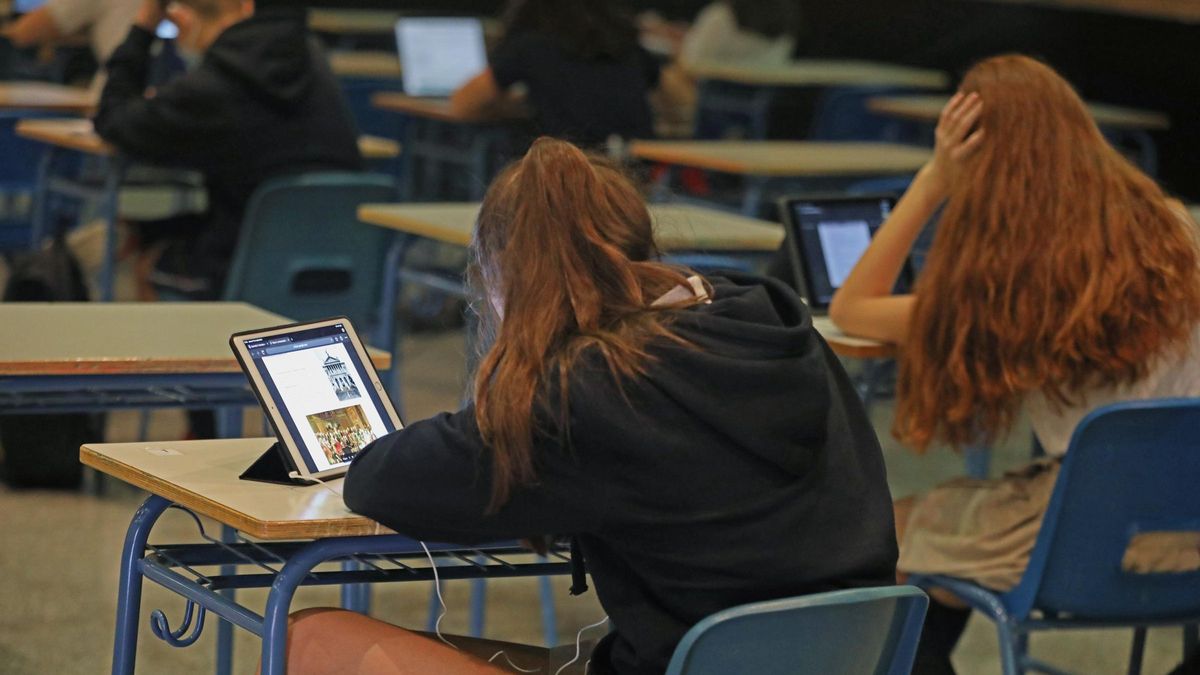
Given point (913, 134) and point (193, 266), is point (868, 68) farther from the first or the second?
point (193, 266)

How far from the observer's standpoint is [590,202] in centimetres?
179

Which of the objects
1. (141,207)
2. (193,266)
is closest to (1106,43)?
(141,207)

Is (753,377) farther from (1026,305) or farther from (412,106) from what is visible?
(412,106)

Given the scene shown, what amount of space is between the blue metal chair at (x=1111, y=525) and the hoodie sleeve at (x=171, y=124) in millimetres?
2390

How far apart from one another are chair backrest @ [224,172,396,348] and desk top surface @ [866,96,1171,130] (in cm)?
384

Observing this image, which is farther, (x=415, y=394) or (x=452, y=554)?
(x=415, y=394)

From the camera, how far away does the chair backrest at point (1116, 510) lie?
2.35 metres

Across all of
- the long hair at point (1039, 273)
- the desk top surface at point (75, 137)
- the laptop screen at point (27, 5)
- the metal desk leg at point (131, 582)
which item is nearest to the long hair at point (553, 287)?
the metal desk leg at point (131, 582)

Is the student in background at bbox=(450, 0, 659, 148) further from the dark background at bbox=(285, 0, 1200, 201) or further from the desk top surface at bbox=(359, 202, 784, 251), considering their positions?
the dark background at bbox=(285, 0, 1200, 201)

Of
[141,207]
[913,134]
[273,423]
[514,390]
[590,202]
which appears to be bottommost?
[141,207]

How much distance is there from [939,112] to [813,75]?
1.13 meters

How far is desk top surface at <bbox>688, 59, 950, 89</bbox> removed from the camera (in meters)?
8.40

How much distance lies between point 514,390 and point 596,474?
0.38ft

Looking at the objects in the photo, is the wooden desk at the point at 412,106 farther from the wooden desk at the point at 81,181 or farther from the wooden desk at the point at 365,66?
the wooden desk at the point at 81,181
